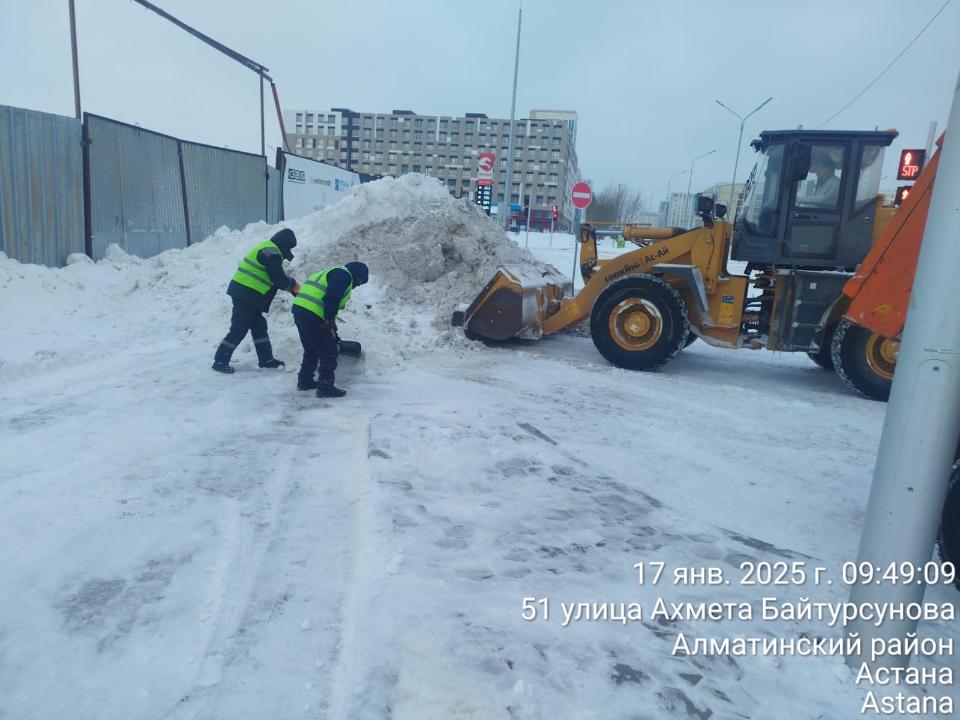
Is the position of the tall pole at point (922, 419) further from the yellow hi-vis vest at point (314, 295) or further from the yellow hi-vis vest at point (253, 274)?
the yellow hi-vis vest at point (253, 274)

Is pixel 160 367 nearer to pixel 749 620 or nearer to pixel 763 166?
pixel 749 620

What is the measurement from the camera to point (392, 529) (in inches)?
143

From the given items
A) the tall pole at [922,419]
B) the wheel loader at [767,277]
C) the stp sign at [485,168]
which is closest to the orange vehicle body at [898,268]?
the tall pole at [922,419]

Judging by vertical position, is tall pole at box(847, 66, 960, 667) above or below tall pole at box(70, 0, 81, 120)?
below

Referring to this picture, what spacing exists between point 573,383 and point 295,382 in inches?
120

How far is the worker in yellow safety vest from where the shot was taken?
22.1 ft

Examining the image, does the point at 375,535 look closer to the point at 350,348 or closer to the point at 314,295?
the point at 314,295

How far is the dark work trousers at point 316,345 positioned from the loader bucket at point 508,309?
9.99ft

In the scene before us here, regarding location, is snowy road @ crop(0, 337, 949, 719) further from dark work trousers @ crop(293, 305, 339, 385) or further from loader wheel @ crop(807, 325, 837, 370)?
loader wheel @ crop(807, 325, 837, 370)

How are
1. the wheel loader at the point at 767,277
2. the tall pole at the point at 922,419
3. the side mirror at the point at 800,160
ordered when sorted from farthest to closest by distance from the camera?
1. the wheel loader at the point at 767,277
2. the side mirror at the point at 800,160
3. the tall pole at the point at 922,419

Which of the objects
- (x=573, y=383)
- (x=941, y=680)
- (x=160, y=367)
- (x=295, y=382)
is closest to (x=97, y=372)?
(x=160, y=367)

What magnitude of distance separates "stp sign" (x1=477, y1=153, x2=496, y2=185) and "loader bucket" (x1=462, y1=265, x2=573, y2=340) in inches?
346

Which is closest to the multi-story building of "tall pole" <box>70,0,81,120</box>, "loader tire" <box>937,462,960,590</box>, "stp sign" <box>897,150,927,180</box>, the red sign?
the red sign

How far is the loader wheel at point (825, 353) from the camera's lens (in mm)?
8016
